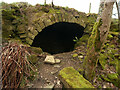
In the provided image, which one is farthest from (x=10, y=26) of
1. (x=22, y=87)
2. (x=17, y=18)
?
(x=22, y=87)

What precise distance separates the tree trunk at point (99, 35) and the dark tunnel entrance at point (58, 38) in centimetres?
281

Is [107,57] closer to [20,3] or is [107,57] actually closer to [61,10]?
[61,10]

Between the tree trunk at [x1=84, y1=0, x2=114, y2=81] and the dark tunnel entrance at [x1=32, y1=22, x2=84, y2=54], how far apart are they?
281cm

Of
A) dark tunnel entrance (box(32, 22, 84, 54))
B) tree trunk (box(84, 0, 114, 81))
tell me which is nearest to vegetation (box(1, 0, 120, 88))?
tree trunk (box(84, 0, 114, 81))

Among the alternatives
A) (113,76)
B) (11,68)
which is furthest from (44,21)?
(113,76)

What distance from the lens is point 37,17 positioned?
2943mm

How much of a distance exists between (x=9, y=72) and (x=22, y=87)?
470 mm

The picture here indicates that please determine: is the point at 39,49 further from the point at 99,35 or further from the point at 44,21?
the point at 99,35

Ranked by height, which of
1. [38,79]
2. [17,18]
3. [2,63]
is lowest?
[38,79]

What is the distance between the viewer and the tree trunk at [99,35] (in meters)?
1.59

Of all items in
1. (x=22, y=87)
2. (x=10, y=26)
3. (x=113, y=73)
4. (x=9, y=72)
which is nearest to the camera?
(x=9, y=72)

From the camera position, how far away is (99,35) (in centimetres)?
170

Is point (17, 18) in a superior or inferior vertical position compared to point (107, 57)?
superior

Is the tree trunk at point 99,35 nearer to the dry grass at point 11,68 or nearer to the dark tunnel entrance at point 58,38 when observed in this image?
the dry grass at point 11,68
